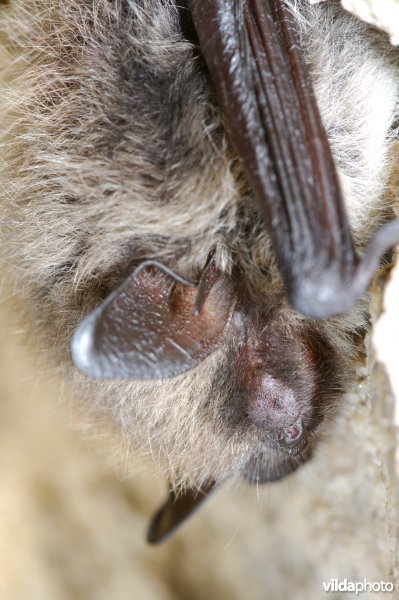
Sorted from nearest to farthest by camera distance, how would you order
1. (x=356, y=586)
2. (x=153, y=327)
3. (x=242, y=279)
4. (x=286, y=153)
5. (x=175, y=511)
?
(x=286, y=153) → (x=153, y=327) → (x=242, y=279) → (x=175, y=511) → (x=356, y=586)

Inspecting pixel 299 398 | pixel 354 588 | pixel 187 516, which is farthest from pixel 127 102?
pixel 354 588

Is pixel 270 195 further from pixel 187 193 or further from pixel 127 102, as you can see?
pixel 127 102

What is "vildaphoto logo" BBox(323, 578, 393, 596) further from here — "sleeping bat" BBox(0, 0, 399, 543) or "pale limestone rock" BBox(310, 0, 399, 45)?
"pale limestone rock" BBox(310, 0, 399, 45)

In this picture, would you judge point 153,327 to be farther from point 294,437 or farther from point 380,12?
point 380,12

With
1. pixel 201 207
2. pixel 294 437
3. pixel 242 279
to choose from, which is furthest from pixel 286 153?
pixel 294 437

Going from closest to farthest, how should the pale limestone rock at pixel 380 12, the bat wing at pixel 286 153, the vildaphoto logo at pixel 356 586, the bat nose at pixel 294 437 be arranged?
the bat wing at pixel 286 153, the pale limestone rock at pixel 380 12, the bat nose at pixel 294 437, the vildaphoto logo at pixel 356 586

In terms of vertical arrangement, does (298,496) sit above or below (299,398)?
below

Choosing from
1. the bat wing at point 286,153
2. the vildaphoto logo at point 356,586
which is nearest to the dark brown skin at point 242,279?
the bat wing at point 286,153

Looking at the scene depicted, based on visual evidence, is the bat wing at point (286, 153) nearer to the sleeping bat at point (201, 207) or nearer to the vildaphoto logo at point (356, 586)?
the sleeping bat at point (201, 207)
